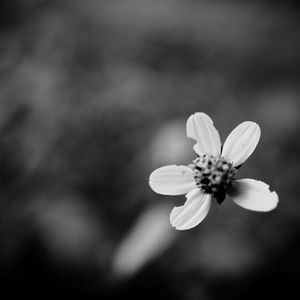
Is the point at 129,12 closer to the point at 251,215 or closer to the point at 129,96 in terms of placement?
the point at 129,96

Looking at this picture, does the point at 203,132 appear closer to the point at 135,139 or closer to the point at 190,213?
the point at 190,213

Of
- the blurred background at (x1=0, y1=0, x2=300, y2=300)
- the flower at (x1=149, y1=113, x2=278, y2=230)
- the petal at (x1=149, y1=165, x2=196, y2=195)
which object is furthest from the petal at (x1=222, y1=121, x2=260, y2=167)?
the blurred background at (x1=0, y1=0, x2=300, y2=300)

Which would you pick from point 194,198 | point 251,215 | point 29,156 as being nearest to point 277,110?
point 251,215

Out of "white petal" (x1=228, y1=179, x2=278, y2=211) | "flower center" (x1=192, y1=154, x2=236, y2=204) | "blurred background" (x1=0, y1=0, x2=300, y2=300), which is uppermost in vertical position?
"blurred background" (x1=0, y1=0, x2=300, y2=300)

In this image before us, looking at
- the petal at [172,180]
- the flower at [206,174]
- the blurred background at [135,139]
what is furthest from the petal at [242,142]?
the blurred background at [135,139]

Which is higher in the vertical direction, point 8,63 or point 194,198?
point 8,63

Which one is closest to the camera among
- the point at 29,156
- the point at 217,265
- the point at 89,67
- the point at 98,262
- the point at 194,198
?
the point at 194,198

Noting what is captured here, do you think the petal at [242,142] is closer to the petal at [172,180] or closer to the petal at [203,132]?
the petal at [203,132]

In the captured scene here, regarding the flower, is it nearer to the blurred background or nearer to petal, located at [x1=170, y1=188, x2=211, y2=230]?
petal, located at [x1=170, y1=188, x2=211, y2=230]
